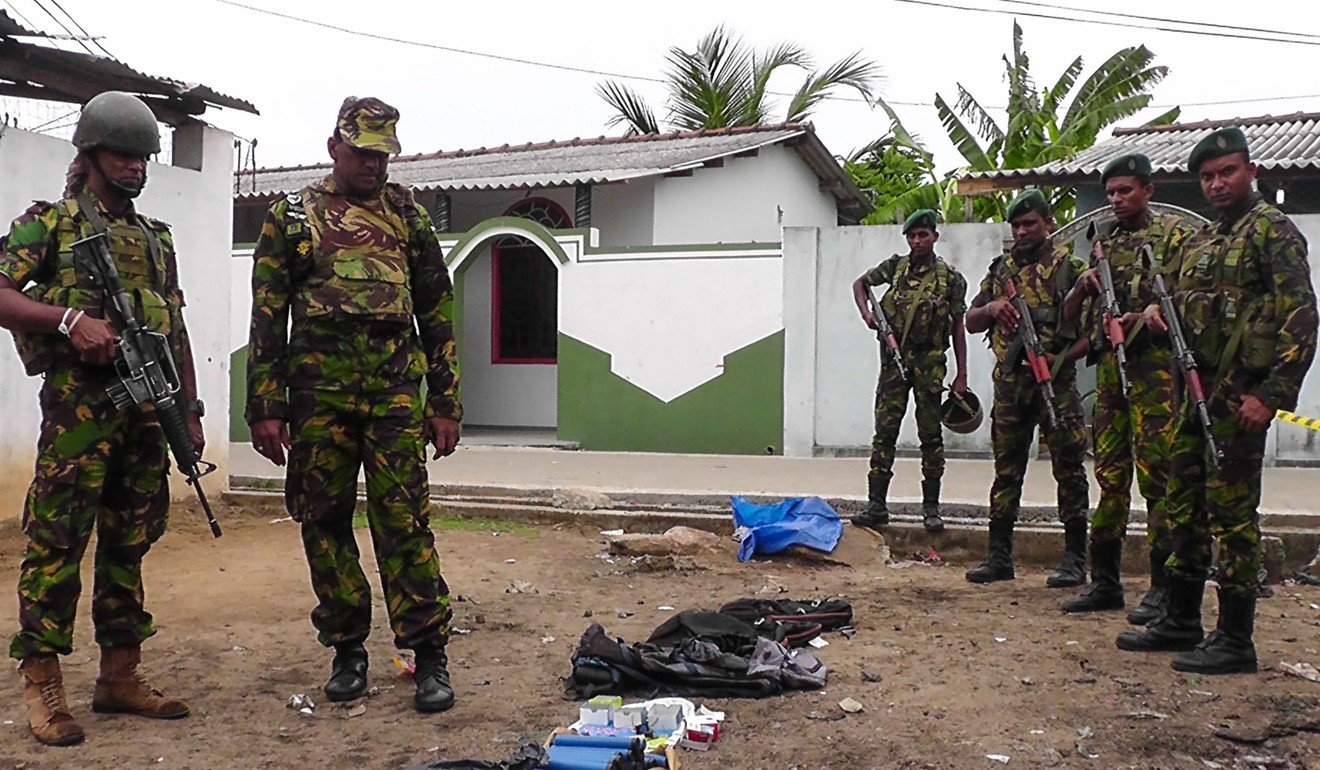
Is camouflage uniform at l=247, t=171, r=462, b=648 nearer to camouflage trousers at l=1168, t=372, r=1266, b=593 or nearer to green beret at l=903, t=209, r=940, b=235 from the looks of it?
camouflage trousers at l=1168, t=372, r=1266, b=593

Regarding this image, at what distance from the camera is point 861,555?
259 inches

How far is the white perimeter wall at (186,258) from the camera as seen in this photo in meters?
6.39

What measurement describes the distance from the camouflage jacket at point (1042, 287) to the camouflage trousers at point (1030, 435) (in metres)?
0.15

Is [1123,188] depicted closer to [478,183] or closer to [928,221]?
[928,221]

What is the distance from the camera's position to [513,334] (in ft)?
45.2

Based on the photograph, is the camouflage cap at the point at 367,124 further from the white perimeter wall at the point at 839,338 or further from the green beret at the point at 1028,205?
the white perimeter wall at the point at 839,338

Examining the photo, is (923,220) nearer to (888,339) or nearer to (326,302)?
(888,339)

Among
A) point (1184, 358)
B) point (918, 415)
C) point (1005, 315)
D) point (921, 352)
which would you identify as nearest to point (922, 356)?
point (921, 352)

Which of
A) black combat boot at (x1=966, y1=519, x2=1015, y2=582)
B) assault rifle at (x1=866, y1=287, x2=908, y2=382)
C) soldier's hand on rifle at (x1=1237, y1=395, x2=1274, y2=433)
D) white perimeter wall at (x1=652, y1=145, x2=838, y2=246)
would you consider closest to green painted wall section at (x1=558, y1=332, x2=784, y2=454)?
white perimeter wall at (x1=652, y1=145, x2=838, y2=246)

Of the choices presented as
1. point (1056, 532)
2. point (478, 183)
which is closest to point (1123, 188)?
point (1056, 532)

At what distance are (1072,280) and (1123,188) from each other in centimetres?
78

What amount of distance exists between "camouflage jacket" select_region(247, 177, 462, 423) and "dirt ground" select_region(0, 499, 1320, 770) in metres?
1.03

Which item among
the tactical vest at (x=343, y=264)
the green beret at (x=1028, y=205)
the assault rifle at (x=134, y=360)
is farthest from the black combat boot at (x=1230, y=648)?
the assault rifle at (x=134, y=360)

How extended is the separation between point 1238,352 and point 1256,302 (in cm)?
18
